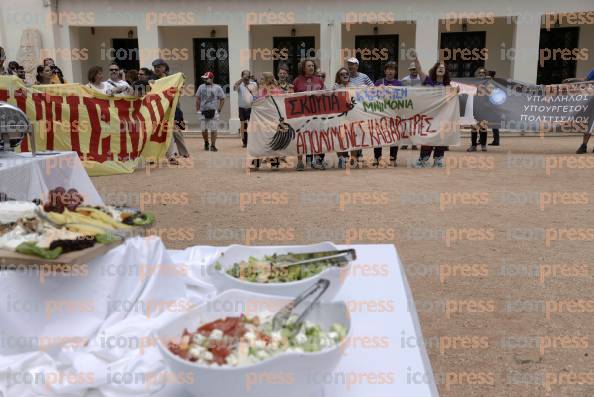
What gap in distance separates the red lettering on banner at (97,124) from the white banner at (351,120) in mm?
2451

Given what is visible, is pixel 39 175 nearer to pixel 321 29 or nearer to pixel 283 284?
pixel 283 284

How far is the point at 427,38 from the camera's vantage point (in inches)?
607

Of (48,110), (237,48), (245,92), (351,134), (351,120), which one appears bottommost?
(351,134)

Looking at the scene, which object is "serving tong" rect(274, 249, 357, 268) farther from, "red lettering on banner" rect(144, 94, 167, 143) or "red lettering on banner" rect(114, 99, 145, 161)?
"red lettering on banner" rect(144, 94, 167, 143)

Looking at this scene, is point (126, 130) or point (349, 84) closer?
point (126, 130)

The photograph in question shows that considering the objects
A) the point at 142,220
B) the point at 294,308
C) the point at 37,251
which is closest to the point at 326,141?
the point at 142,220

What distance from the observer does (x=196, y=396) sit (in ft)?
4.44

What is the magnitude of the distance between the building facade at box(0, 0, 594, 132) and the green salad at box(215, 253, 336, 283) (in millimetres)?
14355

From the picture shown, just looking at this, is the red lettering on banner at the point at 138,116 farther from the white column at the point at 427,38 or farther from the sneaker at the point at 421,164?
the white column at the point at 427,38

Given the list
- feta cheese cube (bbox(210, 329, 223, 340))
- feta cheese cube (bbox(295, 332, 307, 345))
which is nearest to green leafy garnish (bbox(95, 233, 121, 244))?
feta cheese cube (bbox(210, 329, 223, 340))

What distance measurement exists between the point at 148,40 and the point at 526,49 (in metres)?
11.1

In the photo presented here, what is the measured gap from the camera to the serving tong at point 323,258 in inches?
78.8

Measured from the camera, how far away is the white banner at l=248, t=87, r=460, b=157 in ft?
31.1

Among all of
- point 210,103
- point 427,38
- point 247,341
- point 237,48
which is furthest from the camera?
point 237,48
